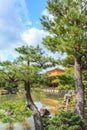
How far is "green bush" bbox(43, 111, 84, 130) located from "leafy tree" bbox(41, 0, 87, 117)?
1076mm

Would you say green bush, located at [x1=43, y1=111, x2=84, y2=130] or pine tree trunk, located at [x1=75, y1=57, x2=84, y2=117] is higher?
pine tree trunk, located at [x1=75, y1=57, x2=84, y2=117]

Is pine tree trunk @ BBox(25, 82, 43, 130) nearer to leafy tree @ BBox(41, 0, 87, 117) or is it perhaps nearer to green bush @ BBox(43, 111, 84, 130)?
green bush @ BBox(43, 111, 84, 130)

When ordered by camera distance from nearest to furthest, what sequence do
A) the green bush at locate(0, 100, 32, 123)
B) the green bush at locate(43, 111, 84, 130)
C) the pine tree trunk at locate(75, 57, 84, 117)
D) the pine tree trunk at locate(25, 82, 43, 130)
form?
the green bush at locate(0, 100, 32, 123), the green bush at locate(43, 111, 84, 130), the pine tree trunk at locate(25, 82, 43, 130), the pine tree trunk at locate(75, 57, 84, 117)

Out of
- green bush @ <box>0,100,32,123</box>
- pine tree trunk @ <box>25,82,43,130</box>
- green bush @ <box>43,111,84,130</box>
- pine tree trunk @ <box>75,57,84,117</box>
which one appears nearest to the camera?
green bush @ <box>0,100,32,123</box>

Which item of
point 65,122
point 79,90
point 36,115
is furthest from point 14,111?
point 79,90

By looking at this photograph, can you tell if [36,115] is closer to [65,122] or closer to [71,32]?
[65,122]

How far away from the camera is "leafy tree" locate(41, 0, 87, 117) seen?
32.5 feet

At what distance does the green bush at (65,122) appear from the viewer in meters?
8.84

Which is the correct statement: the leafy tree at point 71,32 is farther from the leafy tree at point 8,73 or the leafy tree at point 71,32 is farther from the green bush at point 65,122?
the leafy tree at point 8,73

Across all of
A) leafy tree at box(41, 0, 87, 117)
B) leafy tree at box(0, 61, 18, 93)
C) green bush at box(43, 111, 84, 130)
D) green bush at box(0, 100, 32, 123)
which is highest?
leafy tree at box(41, 0, 87, 117)

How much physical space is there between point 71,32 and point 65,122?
128 inches

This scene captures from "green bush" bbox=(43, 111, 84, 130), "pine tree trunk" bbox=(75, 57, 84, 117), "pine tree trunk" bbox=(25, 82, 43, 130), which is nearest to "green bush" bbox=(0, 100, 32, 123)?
"pine tree trunk" bbox=(25, 82, 43, 130)

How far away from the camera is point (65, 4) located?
35.7ft

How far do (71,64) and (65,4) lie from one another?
8.65 ft
